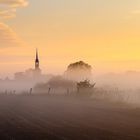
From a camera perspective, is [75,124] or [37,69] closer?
[75,124]

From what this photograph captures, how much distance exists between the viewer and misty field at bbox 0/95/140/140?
1206 inches

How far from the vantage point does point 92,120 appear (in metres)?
40.1

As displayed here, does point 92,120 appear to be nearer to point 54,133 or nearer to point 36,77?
point 54,133

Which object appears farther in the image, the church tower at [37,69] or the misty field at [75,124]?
the church tower at [37,69]

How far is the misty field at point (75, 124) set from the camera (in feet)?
101

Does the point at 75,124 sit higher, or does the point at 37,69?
the point at 37,69

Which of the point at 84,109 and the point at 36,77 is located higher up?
the point at 36,77

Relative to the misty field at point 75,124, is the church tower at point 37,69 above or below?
above

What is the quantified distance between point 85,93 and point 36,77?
307 ft

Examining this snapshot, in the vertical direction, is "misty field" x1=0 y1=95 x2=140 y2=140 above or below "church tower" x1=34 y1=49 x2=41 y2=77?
below

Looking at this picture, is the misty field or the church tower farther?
the church tower

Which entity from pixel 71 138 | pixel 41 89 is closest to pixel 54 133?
pixel 71 138

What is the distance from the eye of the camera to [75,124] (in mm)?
37062

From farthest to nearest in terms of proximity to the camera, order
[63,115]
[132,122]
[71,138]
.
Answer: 1. [63,115]
2. [132,122]
3. [71,138]
